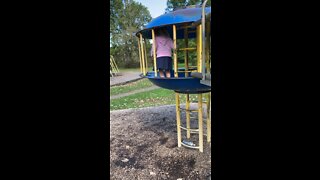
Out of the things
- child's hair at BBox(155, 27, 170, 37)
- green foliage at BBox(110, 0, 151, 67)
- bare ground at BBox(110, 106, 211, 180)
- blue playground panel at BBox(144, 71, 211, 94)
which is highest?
green foliage at BBox(110, 0, 151, 67)

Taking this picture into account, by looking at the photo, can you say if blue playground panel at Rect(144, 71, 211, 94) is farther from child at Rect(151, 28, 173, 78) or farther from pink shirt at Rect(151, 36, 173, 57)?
pink shirt at Rect(151, 36, 173, 57)

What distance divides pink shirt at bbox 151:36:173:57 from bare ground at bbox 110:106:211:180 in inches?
70.8

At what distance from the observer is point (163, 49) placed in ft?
11.1

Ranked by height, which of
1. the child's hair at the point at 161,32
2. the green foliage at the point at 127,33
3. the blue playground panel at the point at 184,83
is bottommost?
the blue playground panel at the point at 184,83

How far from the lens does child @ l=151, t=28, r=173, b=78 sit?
3.29 meters

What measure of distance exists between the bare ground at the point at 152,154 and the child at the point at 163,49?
144 centimetres

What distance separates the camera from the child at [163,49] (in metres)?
3.29

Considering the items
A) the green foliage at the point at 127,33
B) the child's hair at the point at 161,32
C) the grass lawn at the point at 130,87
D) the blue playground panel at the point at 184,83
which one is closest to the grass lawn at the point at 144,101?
the grass lawn at the point at 130,87

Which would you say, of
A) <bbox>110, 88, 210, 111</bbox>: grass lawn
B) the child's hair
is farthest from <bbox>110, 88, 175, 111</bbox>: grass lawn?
the child's hair

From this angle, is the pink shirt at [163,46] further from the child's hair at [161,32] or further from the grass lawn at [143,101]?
the grass lawn at [143,101]
